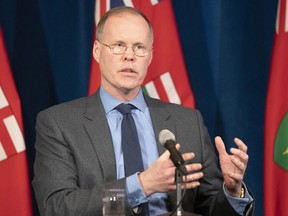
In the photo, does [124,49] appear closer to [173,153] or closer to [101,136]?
[101,136]

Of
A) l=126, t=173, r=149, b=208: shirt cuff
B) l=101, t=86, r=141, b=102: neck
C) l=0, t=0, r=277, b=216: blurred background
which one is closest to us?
l=126, t=173, r=149, b=208: shirt cuff

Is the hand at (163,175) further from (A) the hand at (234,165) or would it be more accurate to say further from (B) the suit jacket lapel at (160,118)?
(B) the suit jacket lapel at (160,118)

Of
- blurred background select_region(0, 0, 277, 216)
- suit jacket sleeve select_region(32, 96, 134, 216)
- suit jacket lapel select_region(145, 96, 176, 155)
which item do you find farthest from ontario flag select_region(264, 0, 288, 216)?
suit jacket sleeve select_region(32, 96, 134, 216)

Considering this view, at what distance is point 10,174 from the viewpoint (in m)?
3.06

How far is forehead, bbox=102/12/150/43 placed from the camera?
8.40 feet

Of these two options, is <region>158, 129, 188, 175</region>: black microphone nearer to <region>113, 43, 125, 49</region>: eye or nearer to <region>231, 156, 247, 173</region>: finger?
<region>231, 156, 247, 173</region>: finger

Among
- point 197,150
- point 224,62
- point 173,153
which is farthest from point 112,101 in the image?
point 224,62

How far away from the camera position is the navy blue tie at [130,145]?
2453 millimetres

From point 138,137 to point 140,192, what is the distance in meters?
0.39

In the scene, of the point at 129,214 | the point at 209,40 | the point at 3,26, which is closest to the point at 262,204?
the point at 209,40

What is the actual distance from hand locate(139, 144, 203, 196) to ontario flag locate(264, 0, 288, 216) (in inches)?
52.5

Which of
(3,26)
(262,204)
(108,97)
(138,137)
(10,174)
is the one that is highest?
(3,26)

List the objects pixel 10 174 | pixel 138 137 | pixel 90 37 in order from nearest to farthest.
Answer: pixel 138 137
pixel 10 174
pixel 90 37

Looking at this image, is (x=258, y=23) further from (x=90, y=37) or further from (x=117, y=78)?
(x=117, y=78)
